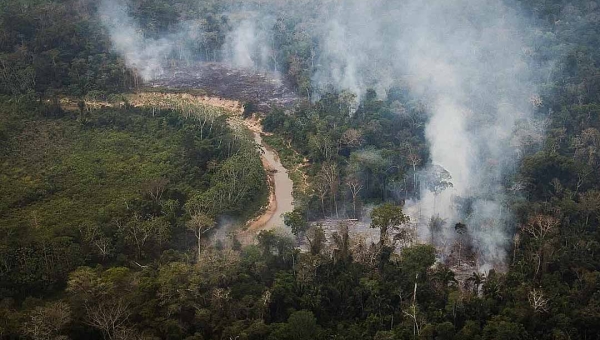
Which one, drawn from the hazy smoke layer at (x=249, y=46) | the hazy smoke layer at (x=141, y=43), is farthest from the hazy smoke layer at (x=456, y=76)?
the hazy smoke layer at (x=141, y=43)

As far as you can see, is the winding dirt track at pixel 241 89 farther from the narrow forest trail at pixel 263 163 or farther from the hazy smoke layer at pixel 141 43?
the hazy smoke layer at pixel 141 43

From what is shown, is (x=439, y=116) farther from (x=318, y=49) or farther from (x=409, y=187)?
(x=318, y=49)

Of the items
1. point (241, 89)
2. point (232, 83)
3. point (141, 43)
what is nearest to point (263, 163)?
point (241, 89)

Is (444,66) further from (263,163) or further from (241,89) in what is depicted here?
(263,163)

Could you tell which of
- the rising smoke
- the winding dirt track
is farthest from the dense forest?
the winding dirt track

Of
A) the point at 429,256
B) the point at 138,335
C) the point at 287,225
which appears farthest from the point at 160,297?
the point at 429,256

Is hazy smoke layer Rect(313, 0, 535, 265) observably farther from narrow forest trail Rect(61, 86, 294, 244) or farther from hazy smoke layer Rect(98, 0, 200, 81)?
hazy smoke layer Rect(98, 0, 200, 81)
